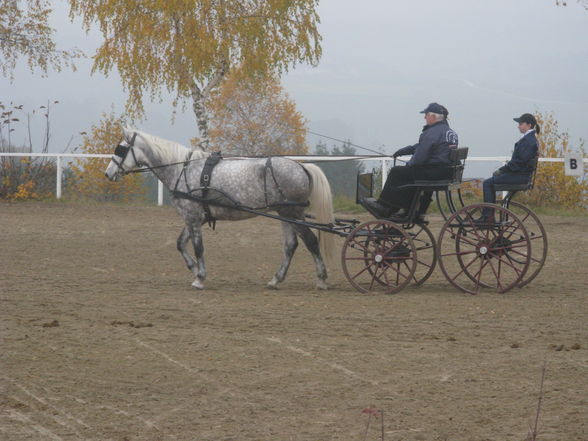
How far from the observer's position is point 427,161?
34.5 ft

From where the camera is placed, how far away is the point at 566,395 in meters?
6.24

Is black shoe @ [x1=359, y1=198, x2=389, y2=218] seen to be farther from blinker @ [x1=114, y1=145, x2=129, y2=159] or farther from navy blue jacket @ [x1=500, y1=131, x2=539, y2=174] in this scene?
blinker @ [x1=114, y1=145, x2=129, y2=159]

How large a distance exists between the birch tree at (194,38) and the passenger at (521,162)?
42.0 ft

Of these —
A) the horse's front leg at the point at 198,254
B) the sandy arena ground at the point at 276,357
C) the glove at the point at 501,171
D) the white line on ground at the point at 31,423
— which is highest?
the glove at the point at 501,171

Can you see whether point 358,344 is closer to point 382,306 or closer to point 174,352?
point 174,352

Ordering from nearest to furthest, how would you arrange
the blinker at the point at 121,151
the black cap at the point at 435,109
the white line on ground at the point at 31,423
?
the white line on ground at the point at 31,423, the black cap at the point at 435,109, the blinker at the point at 121,151

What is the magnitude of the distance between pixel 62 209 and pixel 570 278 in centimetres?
1245

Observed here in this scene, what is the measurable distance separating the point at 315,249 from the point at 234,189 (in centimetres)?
113

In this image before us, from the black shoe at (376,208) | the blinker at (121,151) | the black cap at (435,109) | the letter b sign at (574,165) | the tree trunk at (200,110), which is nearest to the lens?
the black cap at (435,109)

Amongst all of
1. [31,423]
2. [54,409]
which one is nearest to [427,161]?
[54,409]

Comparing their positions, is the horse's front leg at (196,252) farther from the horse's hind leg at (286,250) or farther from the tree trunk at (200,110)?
the tree trunk at (200,110)

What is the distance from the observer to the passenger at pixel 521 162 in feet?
35.0

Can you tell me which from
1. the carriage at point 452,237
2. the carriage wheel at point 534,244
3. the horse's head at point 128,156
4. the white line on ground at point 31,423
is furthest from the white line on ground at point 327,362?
the horse's head at point 128,156

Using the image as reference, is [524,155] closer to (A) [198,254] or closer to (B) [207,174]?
(B) [207,174]
